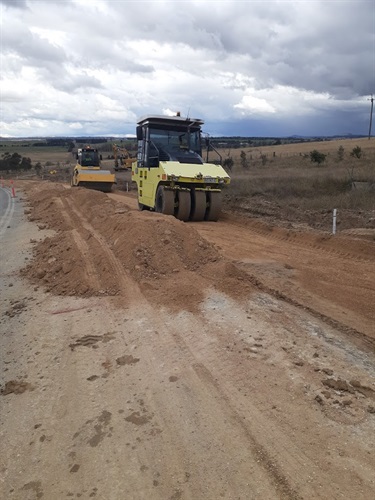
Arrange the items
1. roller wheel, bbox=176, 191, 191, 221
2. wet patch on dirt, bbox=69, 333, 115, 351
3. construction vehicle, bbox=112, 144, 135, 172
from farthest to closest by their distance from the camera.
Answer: construction vehicle, bbox=112, 144, 135, 172
roller wheel, bbox=176, 191, 191, 221
wet patch on dirt, bbox=69, 333, 115, 351

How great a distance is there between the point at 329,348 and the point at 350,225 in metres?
8.89

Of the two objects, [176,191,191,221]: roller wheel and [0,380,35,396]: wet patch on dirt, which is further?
[176,191,191,221]: roller wheel

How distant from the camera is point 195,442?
3359 mm

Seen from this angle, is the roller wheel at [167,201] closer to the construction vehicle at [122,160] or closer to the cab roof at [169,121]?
the cab roof at [169,121]

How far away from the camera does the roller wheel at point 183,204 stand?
45.6 feet

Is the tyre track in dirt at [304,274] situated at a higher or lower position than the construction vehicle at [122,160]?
lower

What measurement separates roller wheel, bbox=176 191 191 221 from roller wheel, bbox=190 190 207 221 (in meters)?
0.27

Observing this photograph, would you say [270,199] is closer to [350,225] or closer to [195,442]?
[350,225]

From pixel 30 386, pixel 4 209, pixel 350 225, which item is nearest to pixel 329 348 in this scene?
pixel 30 386

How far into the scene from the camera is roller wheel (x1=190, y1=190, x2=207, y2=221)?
14172mm

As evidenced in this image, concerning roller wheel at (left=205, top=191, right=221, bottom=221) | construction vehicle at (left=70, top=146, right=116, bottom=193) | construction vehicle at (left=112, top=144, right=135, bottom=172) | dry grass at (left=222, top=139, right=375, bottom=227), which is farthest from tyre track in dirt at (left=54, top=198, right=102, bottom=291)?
construction vehicle at (left=70, top=146, right=116, bottom=193)

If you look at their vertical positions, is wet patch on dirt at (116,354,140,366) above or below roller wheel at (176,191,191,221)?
below

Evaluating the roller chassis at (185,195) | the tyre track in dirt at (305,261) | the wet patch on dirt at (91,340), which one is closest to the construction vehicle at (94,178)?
the roller chassis at (185,195)

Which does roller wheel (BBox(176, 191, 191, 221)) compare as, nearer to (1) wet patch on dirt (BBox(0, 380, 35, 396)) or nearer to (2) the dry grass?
(2) the dry grass
